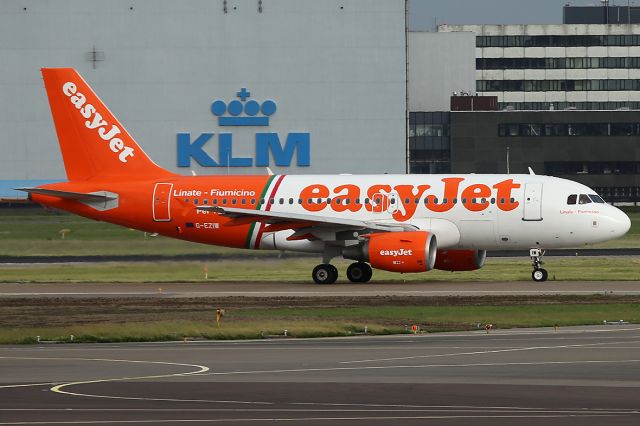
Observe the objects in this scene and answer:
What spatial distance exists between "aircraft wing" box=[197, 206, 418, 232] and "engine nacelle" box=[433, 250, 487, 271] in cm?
204

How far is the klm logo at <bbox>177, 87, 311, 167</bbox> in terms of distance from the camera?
363 feet

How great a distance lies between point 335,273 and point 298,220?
8.89 ft

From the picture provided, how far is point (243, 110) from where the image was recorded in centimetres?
11156

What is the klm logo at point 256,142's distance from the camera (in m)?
111

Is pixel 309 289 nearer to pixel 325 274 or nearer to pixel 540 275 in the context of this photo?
pixel 325 274

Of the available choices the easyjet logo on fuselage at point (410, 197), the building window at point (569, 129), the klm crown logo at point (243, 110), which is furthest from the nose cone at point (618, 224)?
the building window at point (569, 129)

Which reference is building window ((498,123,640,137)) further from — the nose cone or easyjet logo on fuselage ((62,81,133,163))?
the nose cone

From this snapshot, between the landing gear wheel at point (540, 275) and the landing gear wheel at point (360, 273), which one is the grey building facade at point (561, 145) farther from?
the landing gear wheel at point (540, 275)

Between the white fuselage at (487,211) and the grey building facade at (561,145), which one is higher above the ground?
the grey building facade at (561,145)

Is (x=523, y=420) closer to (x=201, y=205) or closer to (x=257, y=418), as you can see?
(x=257, y=418)

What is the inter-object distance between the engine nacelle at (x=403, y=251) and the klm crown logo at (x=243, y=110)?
65.3 meters

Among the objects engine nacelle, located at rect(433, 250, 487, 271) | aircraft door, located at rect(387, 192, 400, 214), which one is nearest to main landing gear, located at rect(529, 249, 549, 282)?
engine nacelle, located at rect(433, 250, 487, 271)

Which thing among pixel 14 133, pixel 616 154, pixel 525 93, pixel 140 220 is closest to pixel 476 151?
pixel 616 154

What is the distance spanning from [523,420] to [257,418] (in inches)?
148
